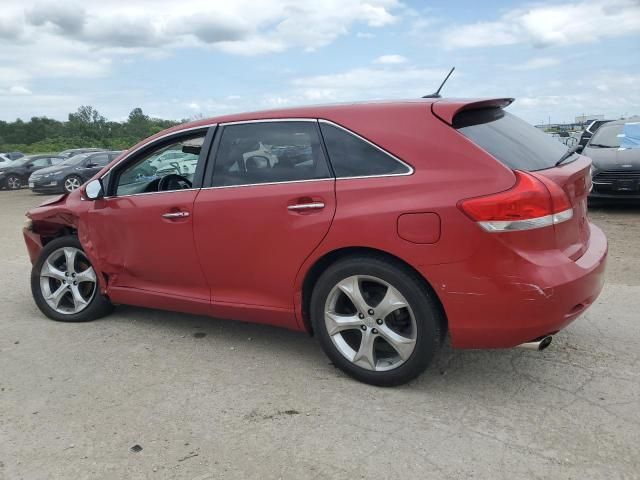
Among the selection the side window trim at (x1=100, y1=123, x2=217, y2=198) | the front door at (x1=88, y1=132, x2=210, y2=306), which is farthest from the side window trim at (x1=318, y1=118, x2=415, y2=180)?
the front door at (x1=88, y1=132, x2=210, y2=306)

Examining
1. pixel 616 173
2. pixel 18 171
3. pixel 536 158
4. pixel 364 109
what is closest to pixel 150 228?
pixel 364 109

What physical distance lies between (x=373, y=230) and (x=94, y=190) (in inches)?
95.7

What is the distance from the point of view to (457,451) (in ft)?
8.95

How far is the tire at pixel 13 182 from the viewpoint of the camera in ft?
75.7

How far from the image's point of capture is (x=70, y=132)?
72.8m

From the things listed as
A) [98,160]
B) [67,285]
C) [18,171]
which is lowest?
[18,171]

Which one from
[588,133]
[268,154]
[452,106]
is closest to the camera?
[452,106]

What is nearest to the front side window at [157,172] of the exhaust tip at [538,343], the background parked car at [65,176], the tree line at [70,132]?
the exhaust tip at [538,343]

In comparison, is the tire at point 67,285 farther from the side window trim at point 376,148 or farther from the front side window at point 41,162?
the front side window at point 41,162

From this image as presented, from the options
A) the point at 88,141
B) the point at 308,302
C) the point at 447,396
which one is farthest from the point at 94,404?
the point at 88,141

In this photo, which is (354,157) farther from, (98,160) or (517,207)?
(98,160)

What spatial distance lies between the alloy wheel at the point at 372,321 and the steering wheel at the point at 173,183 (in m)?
1.44

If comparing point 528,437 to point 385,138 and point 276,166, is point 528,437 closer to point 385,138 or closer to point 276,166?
point 385,138

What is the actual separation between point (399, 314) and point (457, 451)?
0.85m
